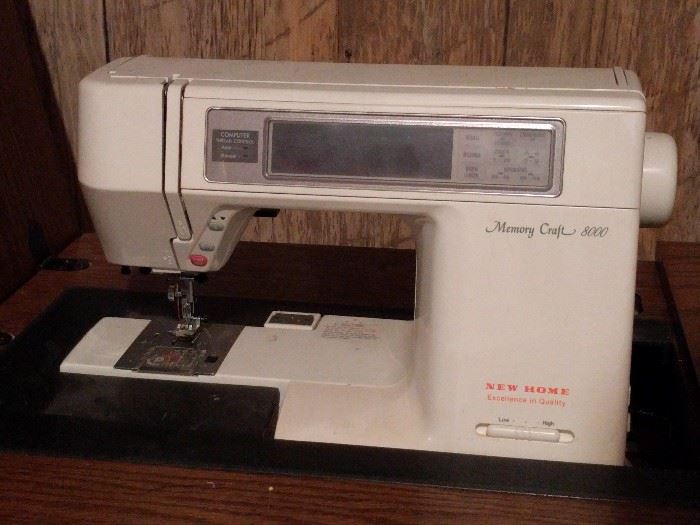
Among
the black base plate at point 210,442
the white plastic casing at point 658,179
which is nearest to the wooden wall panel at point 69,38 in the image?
the black base plate at point 210,442

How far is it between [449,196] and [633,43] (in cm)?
67

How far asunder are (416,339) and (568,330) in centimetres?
18

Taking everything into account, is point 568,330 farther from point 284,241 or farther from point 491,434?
point 284,241

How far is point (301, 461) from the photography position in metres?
0.87

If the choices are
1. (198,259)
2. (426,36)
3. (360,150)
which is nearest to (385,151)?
(360,150)

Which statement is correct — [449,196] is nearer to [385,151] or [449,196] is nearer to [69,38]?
[385,151]

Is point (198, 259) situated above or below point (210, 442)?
above

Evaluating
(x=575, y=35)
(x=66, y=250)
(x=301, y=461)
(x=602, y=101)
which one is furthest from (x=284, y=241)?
(x=602, y=101)

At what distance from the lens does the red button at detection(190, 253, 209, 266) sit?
94 centimetres

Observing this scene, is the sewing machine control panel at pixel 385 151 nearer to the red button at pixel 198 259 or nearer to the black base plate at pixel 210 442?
the red button at pixel 198 259

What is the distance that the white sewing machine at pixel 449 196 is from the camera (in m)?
0.82

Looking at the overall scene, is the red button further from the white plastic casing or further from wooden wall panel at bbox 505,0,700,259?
wooden wall panel at bbox 505,0,700,259

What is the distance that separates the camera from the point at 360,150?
2.77 feet

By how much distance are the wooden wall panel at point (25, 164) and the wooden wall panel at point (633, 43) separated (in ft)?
2.42
